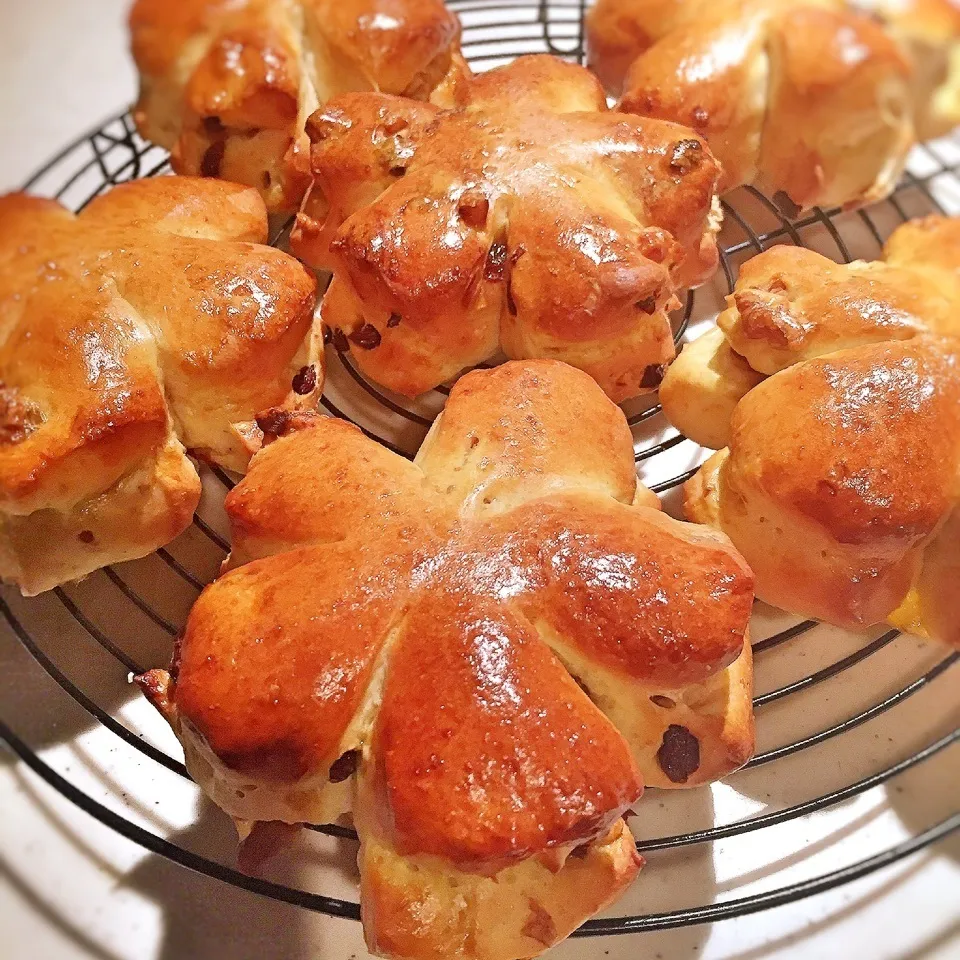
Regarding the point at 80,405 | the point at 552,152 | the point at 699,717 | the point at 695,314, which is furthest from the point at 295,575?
the point at 695,314

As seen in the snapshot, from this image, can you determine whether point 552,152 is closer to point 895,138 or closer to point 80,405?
point 895,138

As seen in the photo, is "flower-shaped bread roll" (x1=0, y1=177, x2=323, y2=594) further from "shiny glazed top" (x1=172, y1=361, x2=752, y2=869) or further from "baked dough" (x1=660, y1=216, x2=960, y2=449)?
"baked dough" (x1=660, y1=216, x2=960, y2=449)

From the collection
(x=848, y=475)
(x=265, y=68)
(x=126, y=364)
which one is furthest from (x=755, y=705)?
(x=265, y=68)

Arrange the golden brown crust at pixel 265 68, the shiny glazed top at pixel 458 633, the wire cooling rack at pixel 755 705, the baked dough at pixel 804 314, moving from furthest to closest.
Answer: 1. the golden brown crust at pixel 265 68
2. the baked dough at pixel 804 314
3. the wire cooling rack at pixel 755 705
4. the shiny glazed top at pixel 458 633

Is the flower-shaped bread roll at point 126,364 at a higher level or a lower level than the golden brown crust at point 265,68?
lower

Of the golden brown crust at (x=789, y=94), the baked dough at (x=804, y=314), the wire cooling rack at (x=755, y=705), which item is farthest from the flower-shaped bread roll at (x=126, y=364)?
the golden brown crust at (x=789, y=94)

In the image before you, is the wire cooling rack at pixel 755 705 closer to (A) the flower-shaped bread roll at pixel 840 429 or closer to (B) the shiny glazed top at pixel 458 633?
(A) the flower-shaped bread roll at pixel 840 429
